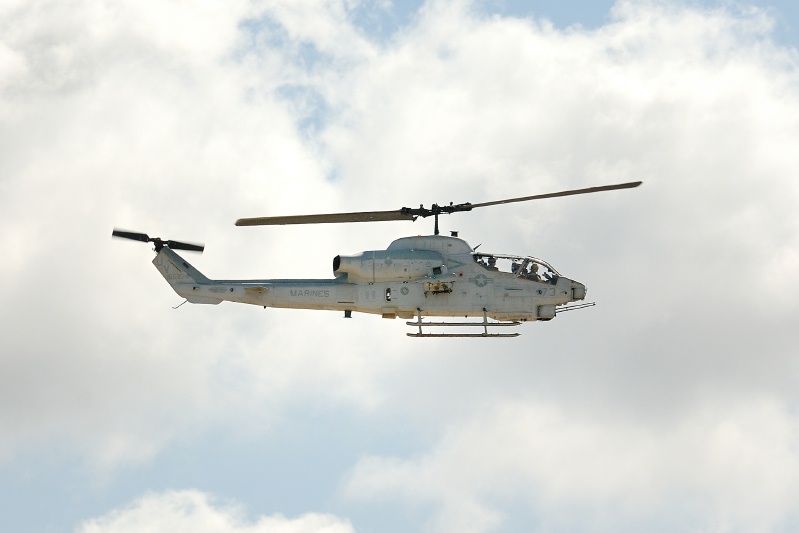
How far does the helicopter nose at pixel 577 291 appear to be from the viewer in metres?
41.3

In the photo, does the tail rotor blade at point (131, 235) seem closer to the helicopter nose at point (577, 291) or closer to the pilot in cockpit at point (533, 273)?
the pilot in cockpit at point (533, 273)

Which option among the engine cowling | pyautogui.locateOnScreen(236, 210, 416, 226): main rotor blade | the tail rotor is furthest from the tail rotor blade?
the engine cowling

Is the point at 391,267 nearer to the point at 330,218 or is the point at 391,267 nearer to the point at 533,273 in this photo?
the point at 330,218

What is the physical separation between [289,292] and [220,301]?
2864 mm

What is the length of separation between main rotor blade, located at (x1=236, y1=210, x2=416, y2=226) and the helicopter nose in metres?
6.44

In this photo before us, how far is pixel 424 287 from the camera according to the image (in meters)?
40.3

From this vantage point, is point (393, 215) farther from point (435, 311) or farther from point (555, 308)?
point (555, 308)

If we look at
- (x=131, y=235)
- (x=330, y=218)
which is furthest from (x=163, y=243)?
(x=330, y=218)

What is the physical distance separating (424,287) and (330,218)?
13.7 ft

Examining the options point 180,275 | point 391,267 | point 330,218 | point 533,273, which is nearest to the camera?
point 330,218

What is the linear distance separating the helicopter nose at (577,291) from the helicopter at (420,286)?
4 centimetres

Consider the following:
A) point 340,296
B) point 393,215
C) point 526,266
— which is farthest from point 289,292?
point 526,266

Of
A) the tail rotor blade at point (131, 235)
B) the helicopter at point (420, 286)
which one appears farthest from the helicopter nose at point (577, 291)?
the tail rotor blade at point (131, 235)

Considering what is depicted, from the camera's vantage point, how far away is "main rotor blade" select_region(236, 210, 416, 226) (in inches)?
1574
